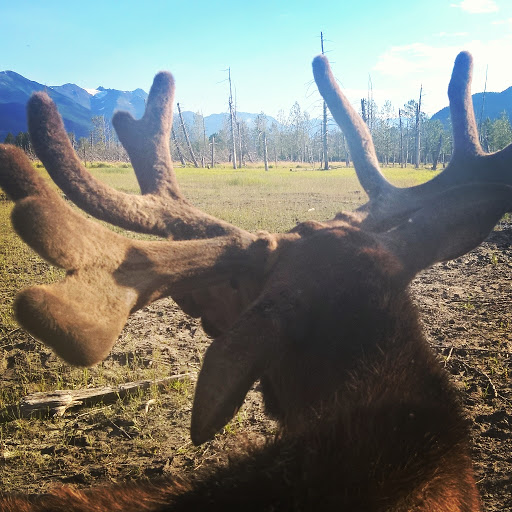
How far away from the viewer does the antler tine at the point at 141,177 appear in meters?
1.70

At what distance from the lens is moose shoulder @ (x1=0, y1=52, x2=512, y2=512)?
957mm

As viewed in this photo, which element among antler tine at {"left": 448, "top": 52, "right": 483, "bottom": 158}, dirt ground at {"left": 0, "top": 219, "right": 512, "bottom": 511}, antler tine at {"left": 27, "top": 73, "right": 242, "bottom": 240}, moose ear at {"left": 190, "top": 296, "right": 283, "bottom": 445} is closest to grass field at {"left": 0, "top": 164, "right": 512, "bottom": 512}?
dirt ground at {"left": 0, "top": 219, "right": 512, "bottom": 511}

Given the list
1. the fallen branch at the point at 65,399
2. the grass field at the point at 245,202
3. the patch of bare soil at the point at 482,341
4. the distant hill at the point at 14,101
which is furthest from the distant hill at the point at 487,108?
the distant hill at the point at 14,101

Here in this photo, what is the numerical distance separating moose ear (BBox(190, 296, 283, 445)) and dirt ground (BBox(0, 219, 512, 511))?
2.68 feet

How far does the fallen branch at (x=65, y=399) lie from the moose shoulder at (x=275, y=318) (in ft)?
5.75

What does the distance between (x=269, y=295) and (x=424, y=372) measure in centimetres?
49

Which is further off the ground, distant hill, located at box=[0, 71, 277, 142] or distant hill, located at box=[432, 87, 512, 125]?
distant hill, located at box=[432, 87, 512, 125]

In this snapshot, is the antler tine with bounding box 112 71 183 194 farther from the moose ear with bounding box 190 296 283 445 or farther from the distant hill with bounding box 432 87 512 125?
the distant hill with bounding box 432 87 512 125

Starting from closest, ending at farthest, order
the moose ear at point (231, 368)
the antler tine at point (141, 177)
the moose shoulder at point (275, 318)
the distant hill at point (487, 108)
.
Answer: the moose shoulder at point (275, 318), the moose ear at point (231, 368), the antler tine at point (141, 177), the distant hill at point (487, 108)

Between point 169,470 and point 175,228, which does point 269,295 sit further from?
point 169,470

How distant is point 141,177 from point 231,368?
1290 millimetres

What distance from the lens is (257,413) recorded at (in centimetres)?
318

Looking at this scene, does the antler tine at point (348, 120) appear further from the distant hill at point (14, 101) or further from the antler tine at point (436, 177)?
the distant hill at point (14, 101)

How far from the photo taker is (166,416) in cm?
324
